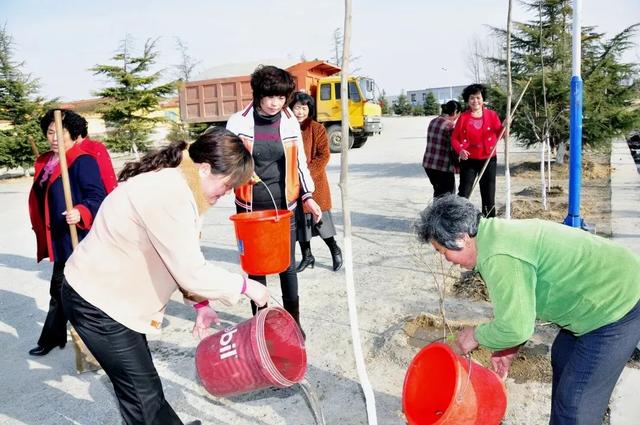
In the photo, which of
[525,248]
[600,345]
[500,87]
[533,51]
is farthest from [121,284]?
[533,51]

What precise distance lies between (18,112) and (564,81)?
1652 centimetres

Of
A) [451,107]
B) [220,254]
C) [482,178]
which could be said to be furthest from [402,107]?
[220,254]

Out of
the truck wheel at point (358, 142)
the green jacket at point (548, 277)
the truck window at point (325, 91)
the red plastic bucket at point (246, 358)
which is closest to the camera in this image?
the green jacket at point (548, 277)

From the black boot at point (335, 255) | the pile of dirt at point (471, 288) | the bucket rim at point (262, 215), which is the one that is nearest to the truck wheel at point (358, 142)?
the black boot at point (335, 255)

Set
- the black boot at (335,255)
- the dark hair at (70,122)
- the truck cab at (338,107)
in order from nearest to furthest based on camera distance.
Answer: the dark hair at (70,122) < the black boot at (335,255) < the truck cab at (338,107)

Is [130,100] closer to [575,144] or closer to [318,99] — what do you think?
[318,99]

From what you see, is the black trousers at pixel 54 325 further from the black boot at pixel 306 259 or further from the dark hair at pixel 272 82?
the black boot at pixel 306 259

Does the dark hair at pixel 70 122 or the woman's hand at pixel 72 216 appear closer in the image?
the woman's hand at pixel 72 216

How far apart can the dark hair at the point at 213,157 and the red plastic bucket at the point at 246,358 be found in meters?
0.58

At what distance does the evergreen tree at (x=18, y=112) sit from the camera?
52.6 ft

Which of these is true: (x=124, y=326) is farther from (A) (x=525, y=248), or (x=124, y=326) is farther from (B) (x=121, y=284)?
(A) (x=525, y=248)

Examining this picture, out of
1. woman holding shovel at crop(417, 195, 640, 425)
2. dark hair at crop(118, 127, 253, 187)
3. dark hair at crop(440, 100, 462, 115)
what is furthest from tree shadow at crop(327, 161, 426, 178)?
dark hair at crop(118, 127, 253, 187)

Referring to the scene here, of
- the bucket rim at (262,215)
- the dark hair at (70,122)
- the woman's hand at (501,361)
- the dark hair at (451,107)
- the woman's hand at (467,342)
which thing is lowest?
the woman's hand at (501,361)

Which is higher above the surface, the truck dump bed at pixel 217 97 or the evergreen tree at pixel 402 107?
the evergreen tree at pixel 402 107
